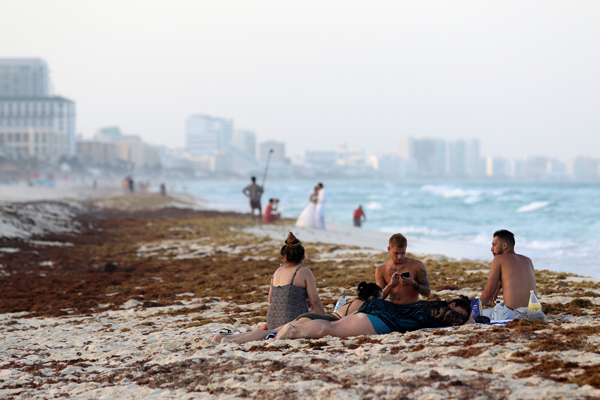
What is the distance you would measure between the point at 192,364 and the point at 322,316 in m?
1.20

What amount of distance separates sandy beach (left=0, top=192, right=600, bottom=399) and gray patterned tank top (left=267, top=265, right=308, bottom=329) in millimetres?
371

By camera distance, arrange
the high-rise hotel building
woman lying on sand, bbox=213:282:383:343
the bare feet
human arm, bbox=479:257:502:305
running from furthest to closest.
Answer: the high-rise hotel building < human arm, bbox=479:257:502:305 < woman lying on sand, bbox=213:282:383:343 < the bare feet

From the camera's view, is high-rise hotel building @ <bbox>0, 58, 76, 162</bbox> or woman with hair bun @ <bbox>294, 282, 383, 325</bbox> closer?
woman with hair bun @ <bbox>294, 282, 383, 325</bbox>

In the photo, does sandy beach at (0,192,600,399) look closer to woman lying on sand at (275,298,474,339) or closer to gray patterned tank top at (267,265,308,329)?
woman lying on sand at (275,298,474,339)

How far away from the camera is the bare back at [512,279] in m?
4.80

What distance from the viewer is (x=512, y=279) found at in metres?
4.84

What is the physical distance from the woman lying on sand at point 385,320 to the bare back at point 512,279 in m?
0.52

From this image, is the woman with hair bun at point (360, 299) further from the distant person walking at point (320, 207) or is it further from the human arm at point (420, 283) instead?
the distant person walking at point (320, 207)

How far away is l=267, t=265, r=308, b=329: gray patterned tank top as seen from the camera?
15.5ft

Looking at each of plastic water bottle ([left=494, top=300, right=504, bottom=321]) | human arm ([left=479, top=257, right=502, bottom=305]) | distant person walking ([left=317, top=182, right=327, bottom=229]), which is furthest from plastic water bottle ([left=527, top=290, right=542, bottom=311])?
distant person walking ([left=317, top=182, right=327, bottom=229])

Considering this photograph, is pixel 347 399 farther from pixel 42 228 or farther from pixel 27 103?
pixel 27 103

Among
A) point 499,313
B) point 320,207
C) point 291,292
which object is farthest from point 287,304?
point 320,207

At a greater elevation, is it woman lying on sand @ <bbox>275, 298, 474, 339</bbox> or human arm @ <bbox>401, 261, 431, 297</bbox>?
human arm @ <bbox>401, 261, 431, 297</bbox>

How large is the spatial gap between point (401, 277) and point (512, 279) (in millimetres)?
1059
